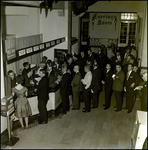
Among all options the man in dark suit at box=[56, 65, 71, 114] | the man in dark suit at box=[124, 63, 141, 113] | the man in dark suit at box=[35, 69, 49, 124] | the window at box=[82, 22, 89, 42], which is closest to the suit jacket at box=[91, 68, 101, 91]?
the man in dark suit at box=[56, 65, 71, 114]

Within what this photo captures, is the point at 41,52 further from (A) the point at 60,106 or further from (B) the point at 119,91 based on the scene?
(B) the point at 119,91

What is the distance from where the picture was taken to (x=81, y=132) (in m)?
6.32

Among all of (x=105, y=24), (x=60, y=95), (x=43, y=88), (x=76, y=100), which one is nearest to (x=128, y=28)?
(x=105, y=24)

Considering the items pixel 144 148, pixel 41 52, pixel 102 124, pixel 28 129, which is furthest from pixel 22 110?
pixel 41 52

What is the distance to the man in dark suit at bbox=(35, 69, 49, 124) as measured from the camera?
6.37 m

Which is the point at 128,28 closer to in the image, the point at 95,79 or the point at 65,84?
the point at 95,79

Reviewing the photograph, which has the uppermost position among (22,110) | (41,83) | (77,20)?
(77,20)

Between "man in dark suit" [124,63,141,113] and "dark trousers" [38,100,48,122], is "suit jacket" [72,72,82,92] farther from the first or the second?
"man in dark suit" [124,63,141,113]

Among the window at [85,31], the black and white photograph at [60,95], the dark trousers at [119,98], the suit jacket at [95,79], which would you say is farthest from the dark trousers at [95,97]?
the window at [85,31]

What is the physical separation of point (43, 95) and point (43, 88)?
0.69 feet

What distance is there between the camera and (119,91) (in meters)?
7.41

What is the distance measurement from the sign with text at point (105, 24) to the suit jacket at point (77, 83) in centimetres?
1143

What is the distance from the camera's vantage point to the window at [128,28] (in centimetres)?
1852

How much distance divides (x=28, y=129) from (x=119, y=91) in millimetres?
3133
